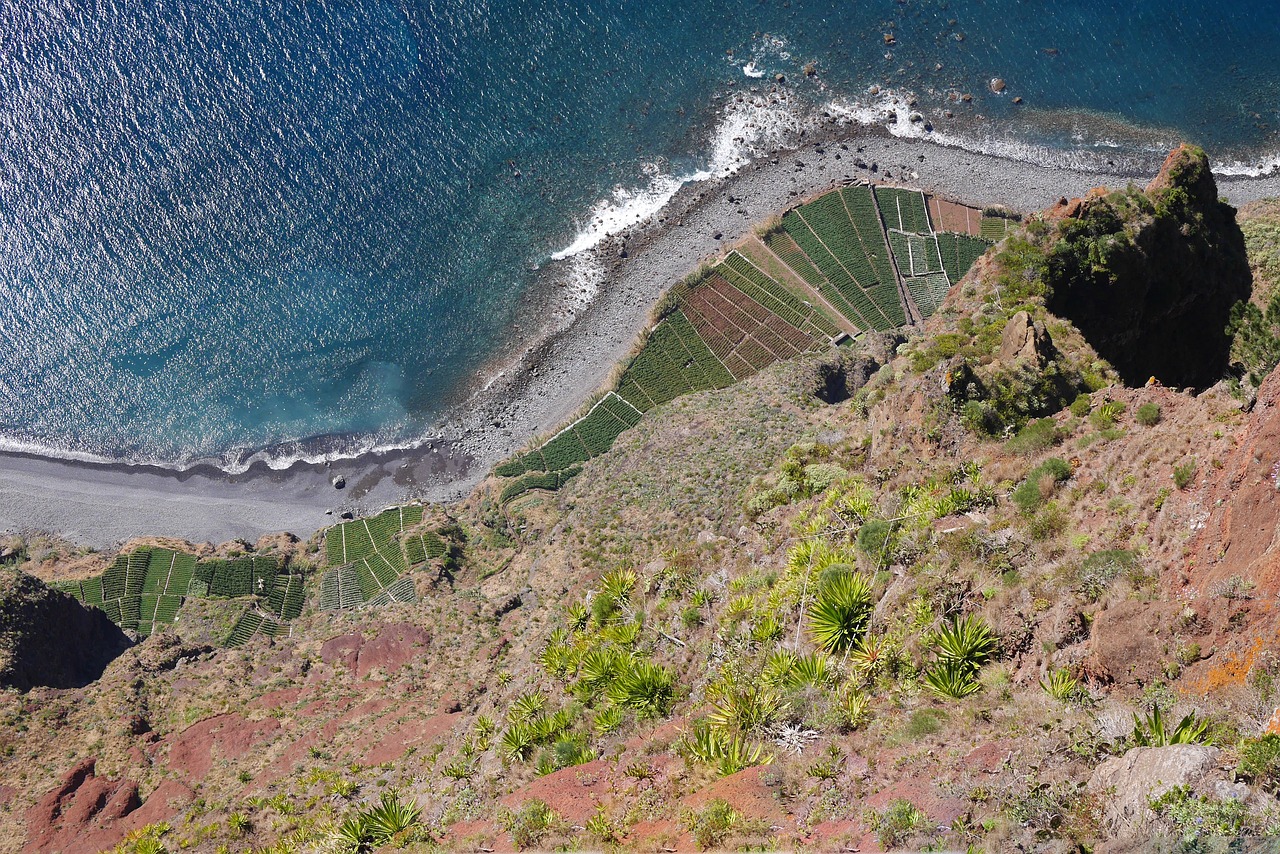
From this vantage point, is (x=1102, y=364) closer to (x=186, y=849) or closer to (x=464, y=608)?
(x=464, y=608)

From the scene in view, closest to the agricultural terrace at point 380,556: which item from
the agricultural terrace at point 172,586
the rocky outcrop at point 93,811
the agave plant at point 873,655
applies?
the agricultural terrace at point 172,586

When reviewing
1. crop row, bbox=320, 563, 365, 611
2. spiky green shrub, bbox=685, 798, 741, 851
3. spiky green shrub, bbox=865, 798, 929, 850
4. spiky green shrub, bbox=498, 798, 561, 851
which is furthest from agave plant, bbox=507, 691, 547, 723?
crop row, bbox=320, 563, 365, 611

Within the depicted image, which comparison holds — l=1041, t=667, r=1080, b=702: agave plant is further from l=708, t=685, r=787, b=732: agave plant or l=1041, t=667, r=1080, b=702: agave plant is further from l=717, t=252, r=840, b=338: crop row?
l=717, t=252, r=840, b=338: crop row

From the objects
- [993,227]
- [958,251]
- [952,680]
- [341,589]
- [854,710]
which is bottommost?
[341,589]

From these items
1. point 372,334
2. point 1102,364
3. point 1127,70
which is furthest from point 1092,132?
point 372,334

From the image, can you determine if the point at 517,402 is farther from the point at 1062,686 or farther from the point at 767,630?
the point at 1062,686

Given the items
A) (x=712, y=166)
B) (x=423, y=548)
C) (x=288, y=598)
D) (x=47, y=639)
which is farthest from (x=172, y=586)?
(x=712, y=166)
